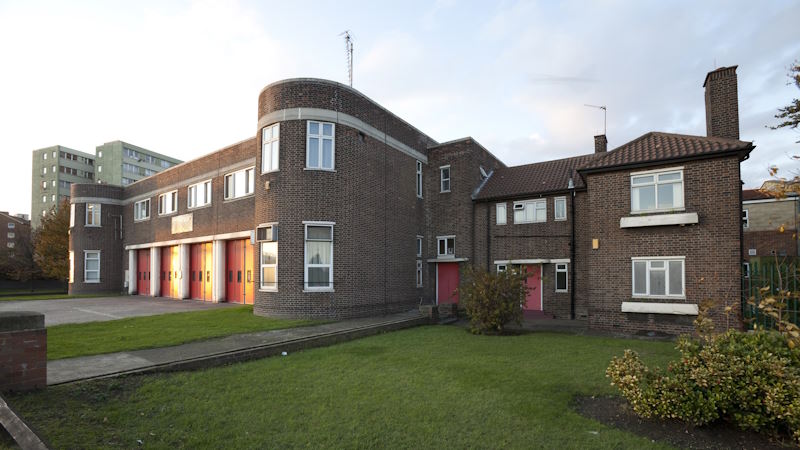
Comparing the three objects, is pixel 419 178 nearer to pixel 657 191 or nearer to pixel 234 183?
pixel 234 183

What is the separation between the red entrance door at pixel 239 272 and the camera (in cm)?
2044

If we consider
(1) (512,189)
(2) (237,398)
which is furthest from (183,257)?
(2) (237,398)

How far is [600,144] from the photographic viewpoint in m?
21.3

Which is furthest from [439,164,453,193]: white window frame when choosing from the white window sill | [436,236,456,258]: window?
the white window sill

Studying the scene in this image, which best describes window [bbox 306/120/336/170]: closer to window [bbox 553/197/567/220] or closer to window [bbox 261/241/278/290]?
window [bbox 261/241/278/290]

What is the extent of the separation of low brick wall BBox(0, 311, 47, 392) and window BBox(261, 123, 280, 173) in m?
9.64

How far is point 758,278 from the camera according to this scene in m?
11.9

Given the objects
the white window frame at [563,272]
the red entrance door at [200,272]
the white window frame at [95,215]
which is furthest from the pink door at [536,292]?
the white window frame at [95,215]

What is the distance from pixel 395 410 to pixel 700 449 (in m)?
3.55

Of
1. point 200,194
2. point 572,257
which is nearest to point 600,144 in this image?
point 572,257

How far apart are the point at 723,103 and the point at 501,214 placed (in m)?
8.76

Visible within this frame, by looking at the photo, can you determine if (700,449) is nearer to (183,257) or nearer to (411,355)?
(411,355)

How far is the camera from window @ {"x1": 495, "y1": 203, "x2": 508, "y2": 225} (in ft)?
62.9

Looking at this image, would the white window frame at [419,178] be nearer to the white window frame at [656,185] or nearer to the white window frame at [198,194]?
the white window frame at [656,185]
